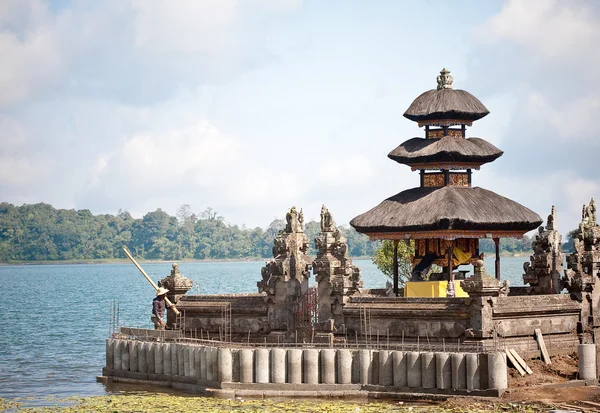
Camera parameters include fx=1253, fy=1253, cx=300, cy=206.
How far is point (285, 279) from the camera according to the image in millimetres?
50062

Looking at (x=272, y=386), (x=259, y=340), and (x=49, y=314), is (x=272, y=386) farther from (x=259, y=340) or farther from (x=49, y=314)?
(x=49, y=314)

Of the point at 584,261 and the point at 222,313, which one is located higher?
the point at 584,261

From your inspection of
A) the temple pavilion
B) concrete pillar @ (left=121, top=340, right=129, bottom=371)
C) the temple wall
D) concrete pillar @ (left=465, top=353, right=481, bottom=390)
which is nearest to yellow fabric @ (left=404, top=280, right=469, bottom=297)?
the temple pavilion

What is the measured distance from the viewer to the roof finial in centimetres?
5753

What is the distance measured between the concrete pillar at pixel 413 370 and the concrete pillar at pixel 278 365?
15.1 ft

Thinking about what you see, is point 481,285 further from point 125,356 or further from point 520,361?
point 125,356

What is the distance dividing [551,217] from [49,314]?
71.3m

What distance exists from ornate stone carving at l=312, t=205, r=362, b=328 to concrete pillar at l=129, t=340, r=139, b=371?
7.48 m

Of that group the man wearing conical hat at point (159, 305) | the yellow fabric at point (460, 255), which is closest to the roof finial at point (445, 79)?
the yellow fabric at point (460, 255)

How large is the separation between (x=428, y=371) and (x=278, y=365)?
5550 mm

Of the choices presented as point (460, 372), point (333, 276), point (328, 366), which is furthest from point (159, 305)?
point (460, 372)

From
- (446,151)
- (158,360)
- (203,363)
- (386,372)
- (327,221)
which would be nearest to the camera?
(386,372)

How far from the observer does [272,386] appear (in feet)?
148

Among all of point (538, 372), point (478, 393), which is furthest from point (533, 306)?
point (478, 393)
